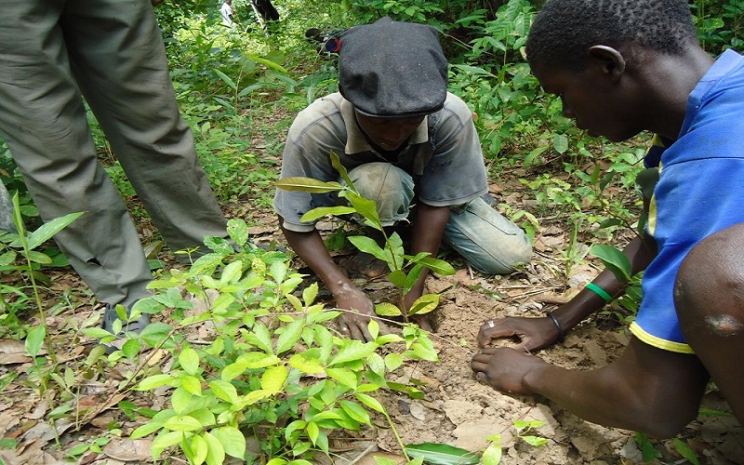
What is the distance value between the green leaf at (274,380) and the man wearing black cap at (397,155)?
0.69 meters

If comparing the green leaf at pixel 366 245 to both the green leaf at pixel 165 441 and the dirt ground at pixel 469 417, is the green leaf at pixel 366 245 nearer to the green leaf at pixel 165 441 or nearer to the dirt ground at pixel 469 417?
the dirt ground at pixel 469 417

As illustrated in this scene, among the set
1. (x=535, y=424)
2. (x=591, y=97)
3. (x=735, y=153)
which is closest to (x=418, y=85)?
(x=591, y=97)

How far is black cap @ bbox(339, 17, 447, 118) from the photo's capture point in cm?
167

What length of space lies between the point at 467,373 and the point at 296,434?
711mm

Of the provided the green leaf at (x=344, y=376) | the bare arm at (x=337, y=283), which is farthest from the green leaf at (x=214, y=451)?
the bare arm at (x=337, y=283)

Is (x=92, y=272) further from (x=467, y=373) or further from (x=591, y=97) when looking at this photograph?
(x=591, y=97)

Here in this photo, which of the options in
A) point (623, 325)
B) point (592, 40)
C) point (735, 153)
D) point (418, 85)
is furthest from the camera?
point (623, 325)

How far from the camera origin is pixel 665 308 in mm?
1081

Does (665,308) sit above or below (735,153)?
Answer: below

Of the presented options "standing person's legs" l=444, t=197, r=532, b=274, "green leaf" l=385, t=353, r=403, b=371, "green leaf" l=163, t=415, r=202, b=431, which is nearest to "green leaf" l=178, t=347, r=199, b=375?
"green leaf" l=163, t=415, r=202, b=431

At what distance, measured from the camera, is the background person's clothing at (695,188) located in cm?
100

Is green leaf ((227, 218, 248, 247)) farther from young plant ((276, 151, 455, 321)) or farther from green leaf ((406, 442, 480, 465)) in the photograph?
green leaf ((406, 442, 480, 465))

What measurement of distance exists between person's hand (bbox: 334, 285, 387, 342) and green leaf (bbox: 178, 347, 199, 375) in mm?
733

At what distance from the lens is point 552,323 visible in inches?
73.5
